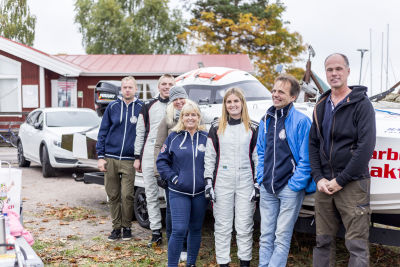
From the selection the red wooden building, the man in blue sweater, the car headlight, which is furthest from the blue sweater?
the red wooden building

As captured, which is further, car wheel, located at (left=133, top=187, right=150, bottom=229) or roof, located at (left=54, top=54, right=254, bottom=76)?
roof, located at (left=54, top=54, right=254, bottom=76)

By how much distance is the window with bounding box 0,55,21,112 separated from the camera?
2211 cm

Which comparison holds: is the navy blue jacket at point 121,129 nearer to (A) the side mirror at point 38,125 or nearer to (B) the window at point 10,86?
(A) the side mirror at point 38,125

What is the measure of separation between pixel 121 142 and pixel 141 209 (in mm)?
1295

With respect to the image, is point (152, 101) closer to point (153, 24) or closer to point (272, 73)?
point (272, 73)

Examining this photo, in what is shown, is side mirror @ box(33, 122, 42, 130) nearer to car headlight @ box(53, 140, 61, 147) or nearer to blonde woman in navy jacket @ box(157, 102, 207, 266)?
car headlight @ box(53, 140, 61, 147)

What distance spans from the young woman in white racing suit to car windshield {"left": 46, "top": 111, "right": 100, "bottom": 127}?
315 inches

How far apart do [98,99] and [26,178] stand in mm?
4626

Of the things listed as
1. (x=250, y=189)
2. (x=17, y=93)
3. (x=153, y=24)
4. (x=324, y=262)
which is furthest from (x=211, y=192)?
(x=153, y=24)

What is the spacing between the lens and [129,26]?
133ft

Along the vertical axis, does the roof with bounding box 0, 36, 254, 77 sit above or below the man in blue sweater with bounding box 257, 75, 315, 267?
above

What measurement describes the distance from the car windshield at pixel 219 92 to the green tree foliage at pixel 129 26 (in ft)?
116

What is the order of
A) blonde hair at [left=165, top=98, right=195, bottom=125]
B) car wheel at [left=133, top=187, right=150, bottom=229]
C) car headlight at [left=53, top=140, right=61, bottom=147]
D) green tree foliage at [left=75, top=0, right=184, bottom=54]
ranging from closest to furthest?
blonde hair at [left=165, top=98, right=195, bottom=125] < car wheel at [left=133, top=187, right=150, bottom=229] < car headlight at [left=53, top=140, right=61, bottom=147] < green tree foliage at [left=75, top=0, right=184, bottom=54]

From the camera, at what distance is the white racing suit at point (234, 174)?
4281mm
